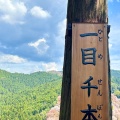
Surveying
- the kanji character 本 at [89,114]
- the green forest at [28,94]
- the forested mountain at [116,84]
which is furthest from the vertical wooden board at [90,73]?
the forested mountain at [116,84]

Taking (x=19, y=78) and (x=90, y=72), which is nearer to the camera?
(x=90, y=72)

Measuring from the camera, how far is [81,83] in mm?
1948

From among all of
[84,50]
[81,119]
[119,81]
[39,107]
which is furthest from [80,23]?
[119,81]

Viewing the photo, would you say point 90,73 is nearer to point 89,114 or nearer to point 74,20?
point 89,114

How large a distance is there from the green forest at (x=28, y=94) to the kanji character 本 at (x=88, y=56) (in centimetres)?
2076

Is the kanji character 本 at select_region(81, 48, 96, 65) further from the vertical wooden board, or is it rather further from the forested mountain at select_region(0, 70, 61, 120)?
the forested mountain at select_region(0, 70, 61, 120)

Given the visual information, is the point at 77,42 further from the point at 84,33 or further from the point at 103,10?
the point at 103,10

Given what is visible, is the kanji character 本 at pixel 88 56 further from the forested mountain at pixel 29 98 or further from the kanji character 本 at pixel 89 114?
the forested mountain at pixel 29 98

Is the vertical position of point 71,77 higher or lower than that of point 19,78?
lower

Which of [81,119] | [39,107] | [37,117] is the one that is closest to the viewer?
[81,119]

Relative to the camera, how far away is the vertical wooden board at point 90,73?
1931mm

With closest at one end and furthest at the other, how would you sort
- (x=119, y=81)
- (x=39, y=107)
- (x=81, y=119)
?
(x=81, y=119) < (x=39, y=107) < (x=119, y=81)

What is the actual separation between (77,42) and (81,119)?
1.88 feet

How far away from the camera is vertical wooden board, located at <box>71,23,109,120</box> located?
6.33 feet
